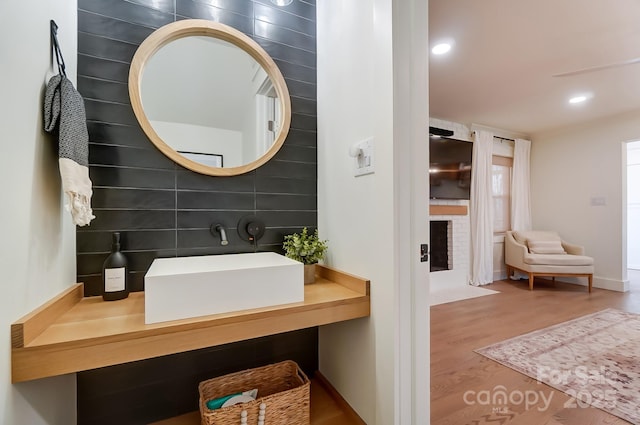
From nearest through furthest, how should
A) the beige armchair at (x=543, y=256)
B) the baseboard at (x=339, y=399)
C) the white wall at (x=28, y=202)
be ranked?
1. the white wall at (x=28, y=202)
2. the baseboard at (x=339, y=399)
3. the beige armchair at (x=543, y=256)

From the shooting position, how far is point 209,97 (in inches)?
58.7

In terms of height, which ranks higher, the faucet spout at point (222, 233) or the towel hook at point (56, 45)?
the towel hook at point (56, 45)

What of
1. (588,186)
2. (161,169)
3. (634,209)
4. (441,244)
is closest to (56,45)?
(161,169)

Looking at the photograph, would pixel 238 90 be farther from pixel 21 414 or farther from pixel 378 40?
pixel 21 414

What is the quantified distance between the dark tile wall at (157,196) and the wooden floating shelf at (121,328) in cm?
29

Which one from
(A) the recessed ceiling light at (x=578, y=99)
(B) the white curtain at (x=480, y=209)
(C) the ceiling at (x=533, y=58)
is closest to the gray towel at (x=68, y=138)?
(C) the ceiling at (x=533, y=58)

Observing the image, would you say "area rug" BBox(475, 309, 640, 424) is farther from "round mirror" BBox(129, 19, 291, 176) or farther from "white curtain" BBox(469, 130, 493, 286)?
"round mirror" BBox(129, 19, 291, 176)

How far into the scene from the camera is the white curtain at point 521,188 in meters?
4.59

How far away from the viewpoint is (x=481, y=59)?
97.3 inches

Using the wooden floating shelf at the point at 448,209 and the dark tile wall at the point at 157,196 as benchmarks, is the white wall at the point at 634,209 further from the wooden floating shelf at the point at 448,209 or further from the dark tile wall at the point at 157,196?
the dark tile wall at the point at 157,196

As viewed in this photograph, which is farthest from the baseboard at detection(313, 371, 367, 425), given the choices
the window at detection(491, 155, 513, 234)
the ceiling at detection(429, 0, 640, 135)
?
the window at detection(491, 155, 513, 234)

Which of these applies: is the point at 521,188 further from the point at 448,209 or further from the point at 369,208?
the point at 369,208

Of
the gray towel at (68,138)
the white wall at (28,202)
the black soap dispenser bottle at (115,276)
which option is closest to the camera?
the white wall at (28,202)

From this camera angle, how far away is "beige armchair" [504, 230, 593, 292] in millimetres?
3721
